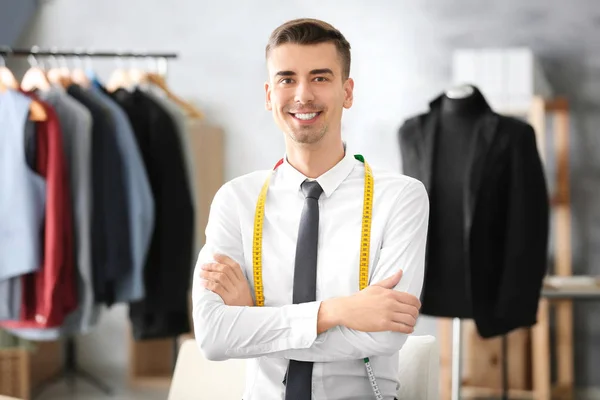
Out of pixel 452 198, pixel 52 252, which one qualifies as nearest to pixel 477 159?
pixel 452 198

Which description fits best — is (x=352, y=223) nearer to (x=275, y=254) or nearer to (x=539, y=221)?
(x=275, y=254)

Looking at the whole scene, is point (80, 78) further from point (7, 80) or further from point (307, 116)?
point (307, 116)

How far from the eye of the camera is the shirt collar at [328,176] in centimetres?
175

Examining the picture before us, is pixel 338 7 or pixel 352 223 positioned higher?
pixel 338 7

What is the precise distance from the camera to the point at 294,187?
5.81 ft

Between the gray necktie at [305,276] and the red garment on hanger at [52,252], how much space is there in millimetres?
1726

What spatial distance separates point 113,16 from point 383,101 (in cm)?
181

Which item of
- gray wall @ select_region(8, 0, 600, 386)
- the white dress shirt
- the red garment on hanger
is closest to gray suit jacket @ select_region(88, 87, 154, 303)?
the red garment on hanger

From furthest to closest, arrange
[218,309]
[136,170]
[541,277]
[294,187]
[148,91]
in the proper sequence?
[148,91] → [136,170] → [541,277] → [294,187] → [218,309]

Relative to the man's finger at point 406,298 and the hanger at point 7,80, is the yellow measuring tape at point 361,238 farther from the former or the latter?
the hanger at point 7,80

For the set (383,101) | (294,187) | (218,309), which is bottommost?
(218,309)

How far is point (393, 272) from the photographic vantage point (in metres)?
1.67

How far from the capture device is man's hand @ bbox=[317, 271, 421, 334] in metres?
1.59

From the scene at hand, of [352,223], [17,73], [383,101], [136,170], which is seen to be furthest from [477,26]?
[352,223]
